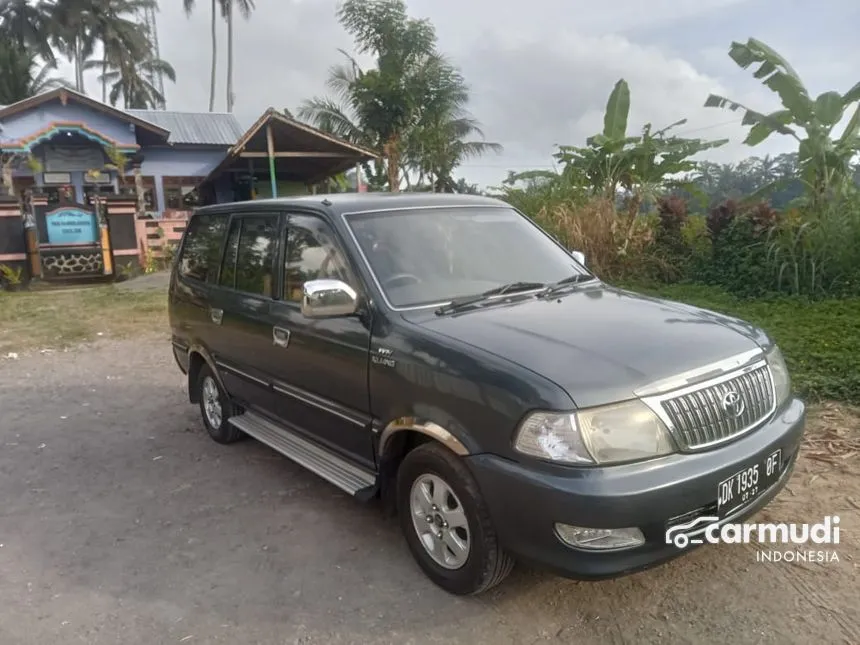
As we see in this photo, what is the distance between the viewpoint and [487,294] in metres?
3.74

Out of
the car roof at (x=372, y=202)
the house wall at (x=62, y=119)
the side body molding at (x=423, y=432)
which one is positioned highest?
the house wall at (x=62, y=119)

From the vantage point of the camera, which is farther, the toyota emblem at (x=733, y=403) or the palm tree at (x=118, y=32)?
the palm tree at (x=118, y=32)

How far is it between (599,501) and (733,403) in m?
0.83

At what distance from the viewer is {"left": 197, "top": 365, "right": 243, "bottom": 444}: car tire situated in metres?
5.22

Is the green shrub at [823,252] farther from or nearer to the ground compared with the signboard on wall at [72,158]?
nearer to the ground

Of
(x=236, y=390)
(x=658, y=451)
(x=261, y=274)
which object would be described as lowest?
(x=236, y=390)

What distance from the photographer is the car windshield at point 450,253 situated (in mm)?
3705

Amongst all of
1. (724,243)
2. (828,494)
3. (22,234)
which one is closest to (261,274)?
(828,494)

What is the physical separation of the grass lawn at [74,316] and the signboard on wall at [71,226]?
1407mm

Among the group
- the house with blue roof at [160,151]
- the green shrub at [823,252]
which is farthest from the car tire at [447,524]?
the house with blue roof at [160,151]

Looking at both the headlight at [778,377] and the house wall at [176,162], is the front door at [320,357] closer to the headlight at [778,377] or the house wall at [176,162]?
the headlight at [778,377]

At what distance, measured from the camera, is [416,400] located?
3.17m

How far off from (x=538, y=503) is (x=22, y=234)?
16767 mm

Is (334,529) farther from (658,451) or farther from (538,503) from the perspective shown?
(658,451)
